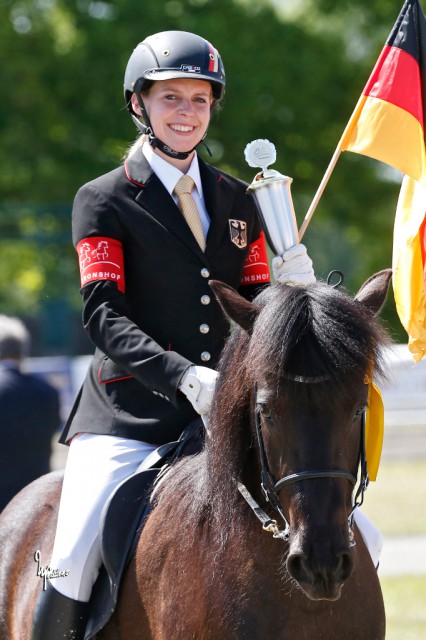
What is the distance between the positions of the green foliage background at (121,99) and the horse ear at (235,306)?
868 inches

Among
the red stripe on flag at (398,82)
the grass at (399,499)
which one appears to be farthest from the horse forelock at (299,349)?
the grass at (399,499)

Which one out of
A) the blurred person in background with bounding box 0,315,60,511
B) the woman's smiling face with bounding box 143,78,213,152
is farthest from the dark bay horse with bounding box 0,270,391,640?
the blurred person in background with bounding box 0,315,60,511

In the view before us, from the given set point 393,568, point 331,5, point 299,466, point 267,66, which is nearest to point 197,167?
point 299,466

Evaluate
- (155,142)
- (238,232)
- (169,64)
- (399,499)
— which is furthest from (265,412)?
(399,499)

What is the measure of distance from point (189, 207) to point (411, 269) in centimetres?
108

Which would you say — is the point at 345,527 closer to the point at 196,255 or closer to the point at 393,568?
the point at 196,255

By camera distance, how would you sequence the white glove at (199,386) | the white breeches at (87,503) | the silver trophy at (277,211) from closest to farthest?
the white glove at (199,386)
the silver trophy at (277,211)
the white breeches at (87,503)

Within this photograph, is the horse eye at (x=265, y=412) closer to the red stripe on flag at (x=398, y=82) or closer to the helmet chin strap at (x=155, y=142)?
the helmet chin strap at (x=155, y=142)

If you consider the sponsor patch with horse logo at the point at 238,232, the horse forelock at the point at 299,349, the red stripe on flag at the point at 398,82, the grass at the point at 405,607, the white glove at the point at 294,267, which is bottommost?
the grass at the point at 405,607

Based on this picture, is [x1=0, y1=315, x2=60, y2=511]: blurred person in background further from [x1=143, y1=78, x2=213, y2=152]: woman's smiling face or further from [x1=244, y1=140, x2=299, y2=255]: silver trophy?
[x1=244, y1=140, x2=299, y2=255]: silver trophy

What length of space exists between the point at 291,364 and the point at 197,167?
1506 mm

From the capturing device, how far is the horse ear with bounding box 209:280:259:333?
13.4 feet

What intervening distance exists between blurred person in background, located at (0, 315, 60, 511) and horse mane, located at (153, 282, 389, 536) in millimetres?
2729

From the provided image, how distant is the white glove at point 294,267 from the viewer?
14.3ft
